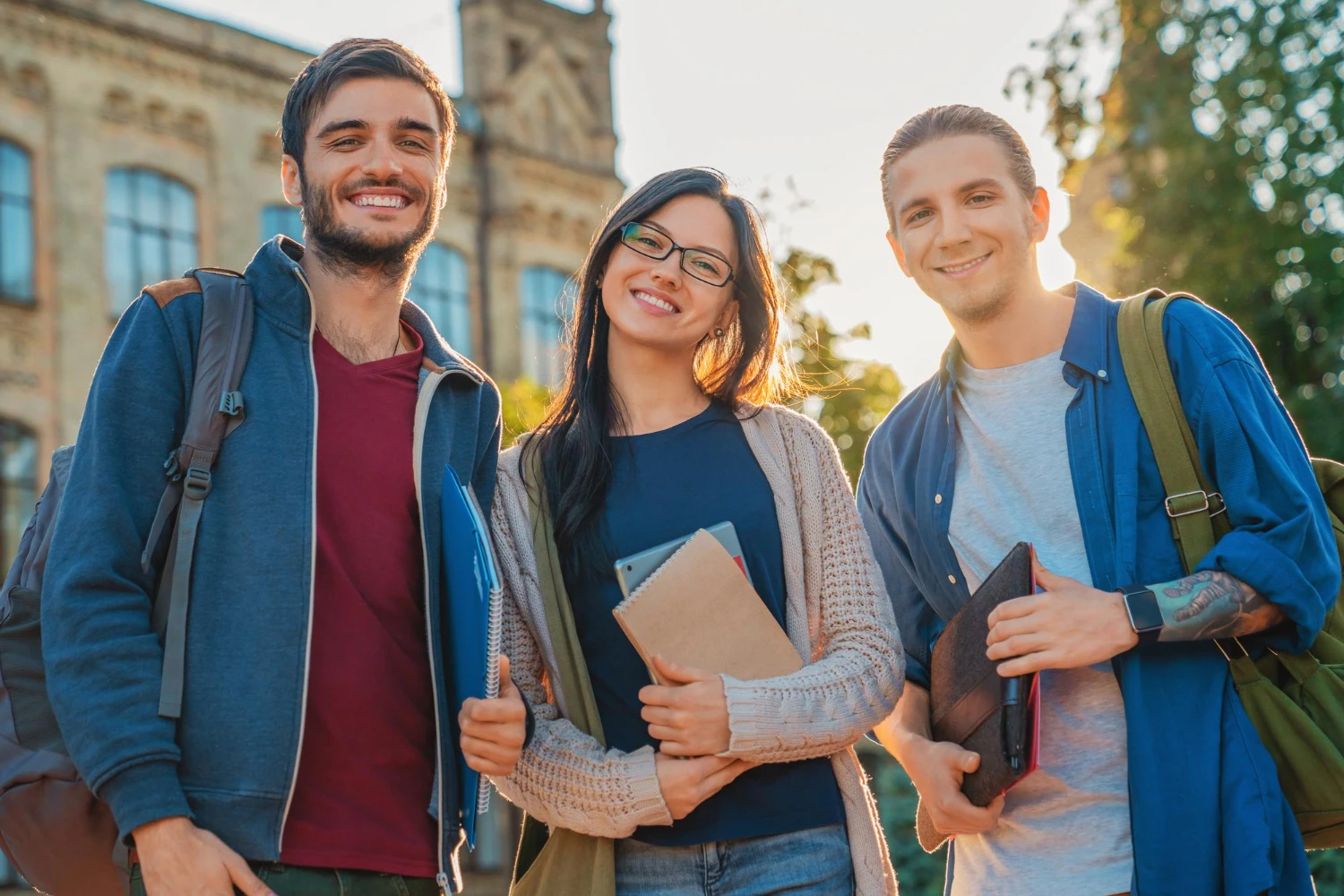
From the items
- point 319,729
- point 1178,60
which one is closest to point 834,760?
point 319,729

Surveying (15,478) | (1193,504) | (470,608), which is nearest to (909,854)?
(1193,504)

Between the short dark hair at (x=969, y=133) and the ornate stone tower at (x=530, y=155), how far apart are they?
19.2m

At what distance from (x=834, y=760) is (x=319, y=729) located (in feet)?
4.04

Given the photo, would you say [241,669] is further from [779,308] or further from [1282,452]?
[1282,452]

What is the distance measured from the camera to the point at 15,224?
18.4 metres

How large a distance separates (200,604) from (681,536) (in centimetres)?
115

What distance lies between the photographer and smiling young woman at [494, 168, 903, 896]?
11.2ft

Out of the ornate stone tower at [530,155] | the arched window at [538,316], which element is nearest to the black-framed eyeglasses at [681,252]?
the ornate stone tower at [530,155]

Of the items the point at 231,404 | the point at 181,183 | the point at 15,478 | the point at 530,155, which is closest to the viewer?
the point at 231,404

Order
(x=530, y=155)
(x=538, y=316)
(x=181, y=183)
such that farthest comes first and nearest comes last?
(x=530, y=155)
(x=538, y=316)
(x=181, y=183)

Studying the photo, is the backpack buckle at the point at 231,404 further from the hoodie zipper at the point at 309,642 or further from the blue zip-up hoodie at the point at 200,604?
the hoodie zipper at the point at 309,642

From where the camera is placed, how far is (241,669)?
10.2 ft

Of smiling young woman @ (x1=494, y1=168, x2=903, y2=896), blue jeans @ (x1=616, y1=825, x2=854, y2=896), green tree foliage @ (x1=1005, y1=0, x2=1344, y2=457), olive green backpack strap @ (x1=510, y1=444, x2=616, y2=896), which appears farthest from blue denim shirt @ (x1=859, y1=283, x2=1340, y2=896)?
green tree foliage @ (x1=1005, y1=0, x2=1344, y2=457)

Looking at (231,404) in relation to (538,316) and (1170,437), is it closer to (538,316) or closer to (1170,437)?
(1170,437)
